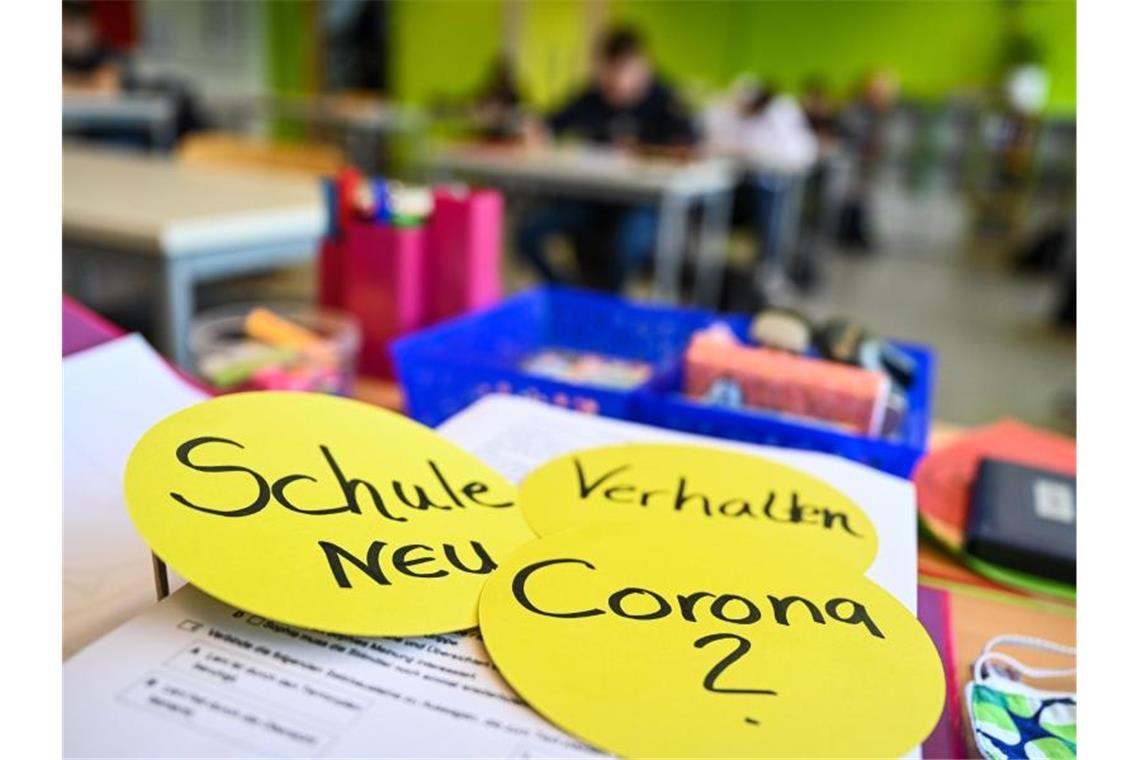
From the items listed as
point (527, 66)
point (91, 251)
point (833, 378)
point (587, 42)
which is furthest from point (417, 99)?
point (833, 378)

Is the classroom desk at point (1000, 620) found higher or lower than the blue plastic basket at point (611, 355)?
lower

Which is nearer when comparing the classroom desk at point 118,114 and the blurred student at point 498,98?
the classroom desk at point 118,114

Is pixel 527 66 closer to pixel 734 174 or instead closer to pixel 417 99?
pixel 417 99

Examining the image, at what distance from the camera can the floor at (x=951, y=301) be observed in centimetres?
337

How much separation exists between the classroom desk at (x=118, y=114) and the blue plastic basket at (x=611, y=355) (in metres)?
3.68

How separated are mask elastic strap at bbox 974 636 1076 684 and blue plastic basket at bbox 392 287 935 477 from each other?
0.12 m

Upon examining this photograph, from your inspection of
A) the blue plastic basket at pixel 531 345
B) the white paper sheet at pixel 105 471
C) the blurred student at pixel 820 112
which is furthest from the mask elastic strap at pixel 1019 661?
the blurred student at pixel 820 112

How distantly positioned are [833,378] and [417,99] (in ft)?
29.8

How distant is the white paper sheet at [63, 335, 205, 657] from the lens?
458 mm

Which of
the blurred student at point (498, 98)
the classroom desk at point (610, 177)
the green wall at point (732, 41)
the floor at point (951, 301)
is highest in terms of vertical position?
the green wall at point (732, 41)

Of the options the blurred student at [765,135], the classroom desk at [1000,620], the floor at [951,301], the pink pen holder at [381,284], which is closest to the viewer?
the classroom desk at [1000,620]

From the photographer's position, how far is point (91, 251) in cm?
133

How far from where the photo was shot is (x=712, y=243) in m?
5.11

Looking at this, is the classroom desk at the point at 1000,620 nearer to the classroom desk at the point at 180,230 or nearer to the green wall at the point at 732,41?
the classroom desk at the point at 180,230
